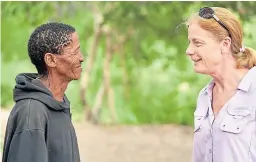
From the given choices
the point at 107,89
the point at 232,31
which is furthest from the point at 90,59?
the point at 232,31

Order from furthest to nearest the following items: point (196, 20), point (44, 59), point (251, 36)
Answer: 1. point (251, 36)
2. point (196, 20)
3. point (44, 59)

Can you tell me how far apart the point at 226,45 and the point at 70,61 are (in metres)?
0.62

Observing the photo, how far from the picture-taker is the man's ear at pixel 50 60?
90.0 inches

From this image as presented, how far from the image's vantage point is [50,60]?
7.52 feet

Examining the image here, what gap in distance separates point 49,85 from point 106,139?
3.84 m

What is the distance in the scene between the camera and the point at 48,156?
7.23 ft

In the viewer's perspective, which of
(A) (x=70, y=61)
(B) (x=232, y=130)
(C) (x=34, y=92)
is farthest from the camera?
(B) (x=232, y=130)

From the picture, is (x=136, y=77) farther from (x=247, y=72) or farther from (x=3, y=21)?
(x=247, y=72)

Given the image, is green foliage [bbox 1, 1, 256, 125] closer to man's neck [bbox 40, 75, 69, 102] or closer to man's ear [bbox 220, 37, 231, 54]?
man's ear [bbox 220, 37, 231, 54]

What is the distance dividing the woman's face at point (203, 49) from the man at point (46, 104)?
0.46m

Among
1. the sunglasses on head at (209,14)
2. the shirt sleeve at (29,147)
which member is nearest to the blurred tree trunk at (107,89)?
the sunglasses on head at (209,14)

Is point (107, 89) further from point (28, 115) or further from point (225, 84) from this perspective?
point (28, 115)

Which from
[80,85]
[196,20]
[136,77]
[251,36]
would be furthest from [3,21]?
[196,20]

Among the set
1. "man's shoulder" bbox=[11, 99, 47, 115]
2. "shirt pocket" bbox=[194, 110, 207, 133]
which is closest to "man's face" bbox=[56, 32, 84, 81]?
"man's shoulder" bbox=[11, 99, 47, 115]
